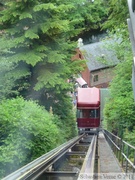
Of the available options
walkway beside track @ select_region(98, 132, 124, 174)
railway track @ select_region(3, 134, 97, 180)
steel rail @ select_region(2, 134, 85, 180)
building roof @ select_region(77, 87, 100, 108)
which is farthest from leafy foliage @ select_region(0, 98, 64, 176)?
building roof @ select_region(77, 87, 100, 108)

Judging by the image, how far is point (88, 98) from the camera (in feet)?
96.8

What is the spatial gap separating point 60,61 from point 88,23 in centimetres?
3789

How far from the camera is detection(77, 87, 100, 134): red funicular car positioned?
29297mm

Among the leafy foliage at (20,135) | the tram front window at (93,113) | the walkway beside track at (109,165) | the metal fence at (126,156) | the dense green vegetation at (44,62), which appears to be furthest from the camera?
the tram front window at (93,113)

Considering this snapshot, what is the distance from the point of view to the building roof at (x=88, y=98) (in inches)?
1152

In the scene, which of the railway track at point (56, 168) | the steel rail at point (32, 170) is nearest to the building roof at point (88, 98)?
the railway track at point (56, 168)

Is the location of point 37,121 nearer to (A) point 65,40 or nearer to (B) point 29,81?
(B) point 29,81

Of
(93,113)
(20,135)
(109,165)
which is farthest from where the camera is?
(93,113)

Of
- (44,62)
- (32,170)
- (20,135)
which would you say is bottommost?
(32,170)

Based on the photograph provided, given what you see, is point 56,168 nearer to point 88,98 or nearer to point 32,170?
point 32,170

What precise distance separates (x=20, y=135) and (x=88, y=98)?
19.1 meters

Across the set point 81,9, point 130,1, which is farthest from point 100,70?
point 130,1

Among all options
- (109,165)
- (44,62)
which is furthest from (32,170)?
(44,62)

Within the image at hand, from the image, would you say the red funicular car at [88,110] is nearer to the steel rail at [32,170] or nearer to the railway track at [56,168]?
the railway track at [56,168]
